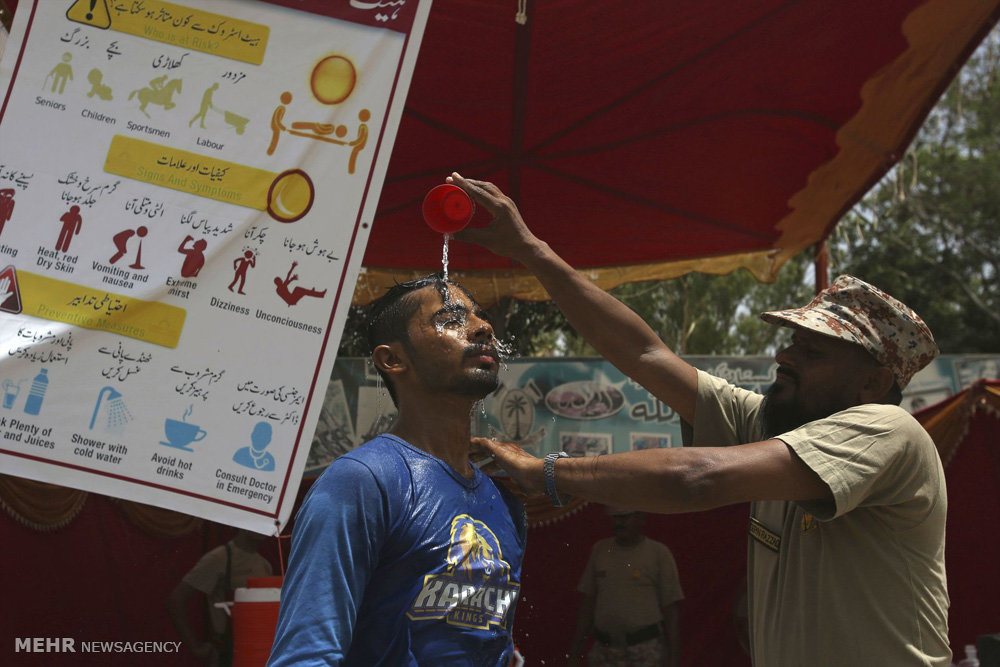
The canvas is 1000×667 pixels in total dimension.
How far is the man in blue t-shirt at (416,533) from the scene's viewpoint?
5.53 ft

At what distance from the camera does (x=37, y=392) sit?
2.71 m

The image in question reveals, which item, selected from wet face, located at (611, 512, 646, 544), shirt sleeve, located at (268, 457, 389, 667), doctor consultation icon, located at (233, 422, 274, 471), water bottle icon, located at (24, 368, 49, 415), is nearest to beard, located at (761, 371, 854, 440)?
shirt sleeve, located at (268, 457, 389, 667)

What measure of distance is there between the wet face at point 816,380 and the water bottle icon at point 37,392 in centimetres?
215

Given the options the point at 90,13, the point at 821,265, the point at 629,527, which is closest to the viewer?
the point at 90,13

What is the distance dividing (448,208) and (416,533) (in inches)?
33.8

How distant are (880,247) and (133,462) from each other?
2043 centimetres

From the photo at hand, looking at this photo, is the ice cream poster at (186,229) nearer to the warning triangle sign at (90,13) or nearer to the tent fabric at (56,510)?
the warning triangle sign at (90,13)

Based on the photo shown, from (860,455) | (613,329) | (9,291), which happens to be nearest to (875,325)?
(860,455)

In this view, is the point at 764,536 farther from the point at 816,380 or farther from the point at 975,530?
the point at 975,530

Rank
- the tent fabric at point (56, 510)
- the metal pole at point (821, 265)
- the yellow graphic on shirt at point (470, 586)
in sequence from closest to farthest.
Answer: the yellow graphic on shirt at point (470, 586)
the tent fabric at point (56, 510)
the metal pole at point (821, 265)

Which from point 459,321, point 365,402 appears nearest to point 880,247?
point 365,402

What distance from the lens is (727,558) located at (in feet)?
18.5

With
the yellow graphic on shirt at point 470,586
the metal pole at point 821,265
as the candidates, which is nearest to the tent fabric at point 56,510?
the yellow graphic on shirt at point 470,586

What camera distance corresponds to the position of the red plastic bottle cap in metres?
2.29
